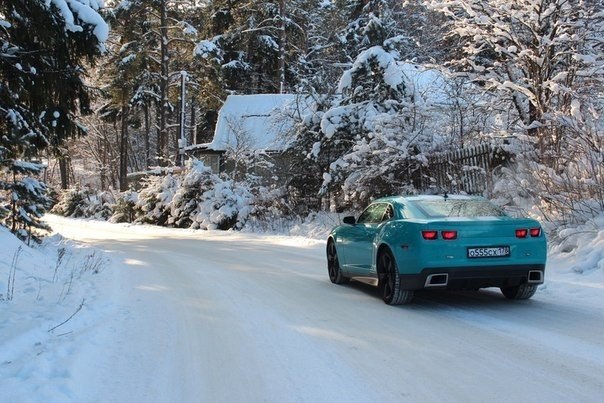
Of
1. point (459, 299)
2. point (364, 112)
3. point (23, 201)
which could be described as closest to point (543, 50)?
point (364, 112)

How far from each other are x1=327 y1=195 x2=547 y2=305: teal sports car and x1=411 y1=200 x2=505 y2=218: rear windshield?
0.5 inches

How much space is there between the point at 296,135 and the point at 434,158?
627 centimetres

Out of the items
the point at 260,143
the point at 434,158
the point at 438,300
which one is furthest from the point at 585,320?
the point at 260,143

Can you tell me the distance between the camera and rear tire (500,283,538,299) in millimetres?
7559

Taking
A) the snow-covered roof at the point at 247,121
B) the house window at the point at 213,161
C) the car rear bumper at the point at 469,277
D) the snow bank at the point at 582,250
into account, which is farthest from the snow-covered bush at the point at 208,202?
the car rear bumper at the point at 469,277

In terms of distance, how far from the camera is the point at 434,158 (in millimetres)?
17062

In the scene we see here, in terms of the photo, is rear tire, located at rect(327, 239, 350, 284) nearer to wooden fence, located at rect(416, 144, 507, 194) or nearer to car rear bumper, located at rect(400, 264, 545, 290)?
car rear bumper, located at rect(400, 264, 545, 290)

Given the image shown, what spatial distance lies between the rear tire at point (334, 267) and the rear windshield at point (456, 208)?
7.56 feet

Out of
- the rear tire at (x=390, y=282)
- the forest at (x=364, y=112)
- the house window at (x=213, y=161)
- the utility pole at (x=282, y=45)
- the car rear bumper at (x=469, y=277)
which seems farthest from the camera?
the utility pole at (x=282, y=45)

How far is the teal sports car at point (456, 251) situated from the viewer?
682 centimetres

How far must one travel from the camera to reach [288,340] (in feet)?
19.2

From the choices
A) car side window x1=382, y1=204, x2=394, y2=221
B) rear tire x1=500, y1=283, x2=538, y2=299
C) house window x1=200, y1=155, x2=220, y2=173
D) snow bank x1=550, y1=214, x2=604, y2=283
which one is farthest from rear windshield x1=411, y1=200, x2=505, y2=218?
house window x1=200, y1=155, x2=220, y2=173

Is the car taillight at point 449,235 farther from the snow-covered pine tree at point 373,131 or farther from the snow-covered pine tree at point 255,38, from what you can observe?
the snow-covered pine tree at point 255,38

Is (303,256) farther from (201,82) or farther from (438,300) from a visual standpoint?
(201,82)
